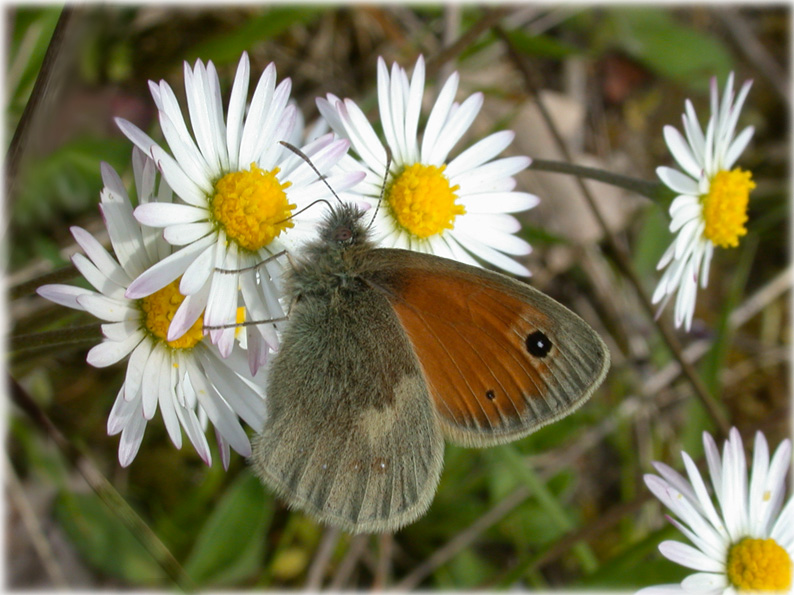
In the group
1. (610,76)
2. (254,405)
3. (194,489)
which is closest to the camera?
(254,405)

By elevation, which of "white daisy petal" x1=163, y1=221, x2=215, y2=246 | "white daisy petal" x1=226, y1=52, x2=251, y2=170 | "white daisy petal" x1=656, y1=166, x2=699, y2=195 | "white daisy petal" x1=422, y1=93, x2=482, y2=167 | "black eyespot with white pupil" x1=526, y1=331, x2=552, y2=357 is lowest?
"black eyespot with white pupil" x1=526, y1=331, x2=552, y2=357

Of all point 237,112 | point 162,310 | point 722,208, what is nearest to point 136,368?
point 162,310

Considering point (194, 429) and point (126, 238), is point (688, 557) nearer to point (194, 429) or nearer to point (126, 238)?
point (194, 429)

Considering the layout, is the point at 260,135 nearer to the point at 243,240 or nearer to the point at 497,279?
the point at 243,240

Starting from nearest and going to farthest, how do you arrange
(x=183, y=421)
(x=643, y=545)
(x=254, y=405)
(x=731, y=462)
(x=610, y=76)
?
(x=183, y=421)
(x=254, y=405)
(x=731, y=462)
(x=643, y=545)
(x=610, y=76)

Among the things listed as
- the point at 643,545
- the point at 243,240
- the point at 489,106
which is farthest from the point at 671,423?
the point at 243,240

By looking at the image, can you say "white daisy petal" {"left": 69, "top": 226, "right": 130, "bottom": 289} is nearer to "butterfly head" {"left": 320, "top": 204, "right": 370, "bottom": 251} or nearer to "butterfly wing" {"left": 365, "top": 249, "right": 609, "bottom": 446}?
"butterfly head" {"left": 320, "top": 204, "right": 370, "bottom": 251}

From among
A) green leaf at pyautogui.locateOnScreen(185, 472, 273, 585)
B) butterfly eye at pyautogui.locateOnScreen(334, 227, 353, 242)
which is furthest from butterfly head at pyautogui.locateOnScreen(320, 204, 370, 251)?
green leaf at pyautogui.locateOnScreen(185, 472, 273, 585)
